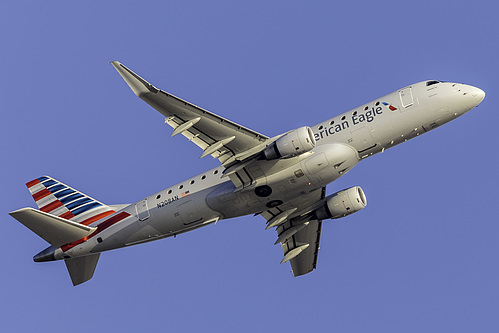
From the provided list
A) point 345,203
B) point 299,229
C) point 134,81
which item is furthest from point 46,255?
point 345,203

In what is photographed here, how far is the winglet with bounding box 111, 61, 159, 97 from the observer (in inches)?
1708

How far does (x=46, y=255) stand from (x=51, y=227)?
317 cm

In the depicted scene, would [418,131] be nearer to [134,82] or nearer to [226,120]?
[226,120]

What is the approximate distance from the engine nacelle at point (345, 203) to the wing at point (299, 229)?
1067 mm

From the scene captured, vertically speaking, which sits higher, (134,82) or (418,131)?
(134,82)

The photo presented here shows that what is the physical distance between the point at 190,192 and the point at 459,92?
63.6ft

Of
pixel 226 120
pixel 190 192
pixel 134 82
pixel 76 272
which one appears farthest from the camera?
pixel 76 272

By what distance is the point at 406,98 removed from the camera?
48938 mm

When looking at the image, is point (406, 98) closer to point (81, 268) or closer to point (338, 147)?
point (338, 147)

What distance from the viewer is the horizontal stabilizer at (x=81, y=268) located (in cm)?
5641

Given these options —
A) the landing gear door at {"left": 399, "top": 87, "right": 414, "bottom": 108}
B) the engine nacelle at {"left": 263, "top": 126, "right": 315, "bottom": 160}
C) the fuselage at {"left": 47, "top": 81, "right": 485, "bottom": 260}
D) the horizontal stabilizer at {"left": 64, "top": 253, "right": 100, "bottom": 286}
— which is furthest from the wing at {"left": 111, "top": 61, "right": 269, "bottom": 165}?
the horizontal stabilizer at {"left": 64, "top": 253, "right": 100, "bottom": 286}

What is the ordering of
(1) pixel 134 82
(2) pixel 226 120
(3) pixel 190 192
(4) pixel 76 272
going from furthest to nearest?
(4) pixel 76 272
(3) pixel 190 192
(2) pixel 226 120
(1) pixel 134 82

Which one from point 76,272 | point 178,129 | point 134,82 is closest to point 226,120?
point 178,129

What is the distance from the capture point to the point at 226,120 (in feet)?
154
